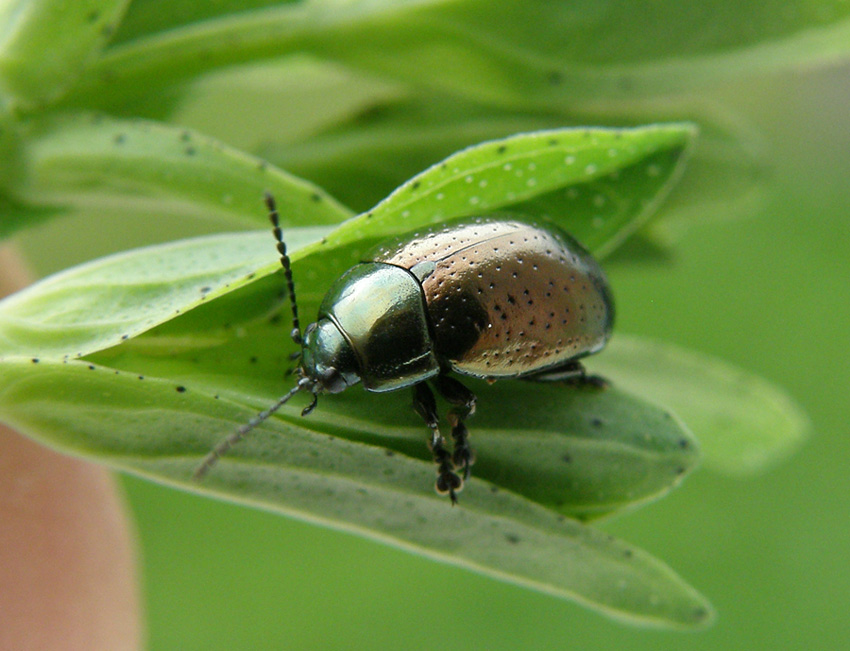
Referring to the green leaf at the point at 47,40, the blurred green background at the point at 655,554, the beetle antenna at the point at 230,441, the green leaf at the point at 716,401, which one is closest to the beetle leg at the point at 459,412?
the beetle antenna at the point at 230,441

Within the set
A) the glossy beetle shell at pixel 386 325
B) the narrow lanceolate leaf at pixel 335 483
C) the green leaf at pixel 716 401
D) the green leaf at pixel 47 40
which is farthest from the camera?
the green leaf at pixel 716 401

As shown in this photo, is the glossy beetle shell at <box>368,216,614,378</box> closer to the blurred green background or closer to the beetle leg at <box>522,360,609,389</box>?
the beetle leg at <box>522,360,609,389</box>

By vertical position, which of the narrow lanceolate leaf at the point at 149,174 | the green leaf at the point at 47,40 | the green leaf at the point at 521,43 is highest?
the green leaf at the point at 521,43

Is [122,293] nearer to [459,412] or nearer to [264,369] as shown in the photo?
[264,369]

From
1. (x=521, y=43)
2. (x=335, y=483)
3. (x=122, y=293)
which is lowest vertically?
(x=335, y=483)

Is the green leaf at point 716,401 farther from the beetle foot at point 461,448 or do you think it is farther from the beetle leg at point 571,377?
the beetle foot at point 461,448

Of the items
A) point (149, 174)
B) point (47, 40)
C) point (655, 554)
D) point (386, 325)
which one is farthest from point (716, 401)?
point (655, 554)
